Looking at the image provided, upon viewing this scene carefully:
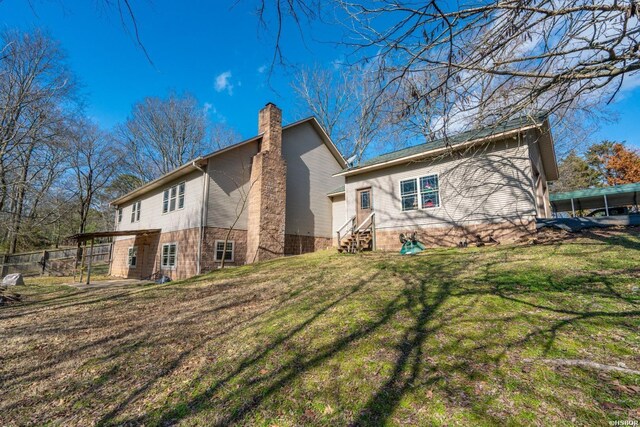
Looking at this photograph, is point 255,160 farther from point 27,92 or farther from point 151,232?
point 27,92

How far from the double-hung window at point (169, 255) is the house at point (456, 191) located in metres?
8.32

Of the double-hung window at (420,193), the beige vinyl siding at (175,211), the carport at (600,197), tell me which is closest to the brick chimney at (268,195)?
the beige vinyl siding at (175,211)

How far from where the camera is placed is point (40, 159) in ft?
57.8

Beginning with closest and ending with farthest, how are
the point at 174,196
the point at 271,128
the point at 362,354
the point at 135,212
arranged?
the point at 362,354 → the point at 271,128 → the point at 174,196 → the point at 135,212

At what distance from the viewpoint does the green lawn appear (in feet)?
8.24

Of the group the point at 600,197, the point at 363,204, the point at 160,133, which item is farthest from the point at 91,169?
the point at 600,197

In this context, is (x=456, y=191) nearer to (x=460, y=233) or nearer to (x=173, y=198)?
(x=460, y=233)

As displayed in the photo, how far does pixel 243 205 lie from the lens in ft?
45.8

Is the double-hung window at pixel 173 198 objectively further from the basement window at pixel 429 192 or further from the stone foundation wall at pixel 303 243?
the basement window at pixel 429 192

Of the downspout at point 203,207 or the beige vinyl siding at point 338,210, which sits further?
the beige vinyl siding at point 338,210

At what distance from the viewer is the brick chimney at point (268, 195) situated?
13305 mm

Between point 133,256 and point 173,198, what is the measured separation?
221 inches

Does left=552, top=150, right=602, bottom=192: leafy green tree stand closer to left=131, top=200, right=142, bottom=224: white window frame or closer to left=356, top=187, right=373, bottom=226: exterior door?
left=356, top=187, right=373, bottom=226: exterior door

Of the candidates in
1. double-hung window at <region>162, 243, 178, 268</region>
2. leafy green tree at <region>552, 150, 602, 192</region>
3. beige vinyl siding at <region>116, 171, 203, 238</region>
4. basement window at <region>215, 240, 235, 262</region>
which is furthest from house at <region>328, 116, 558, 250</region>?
leafy green tree at <region>552, 150, 602, 192</region>
